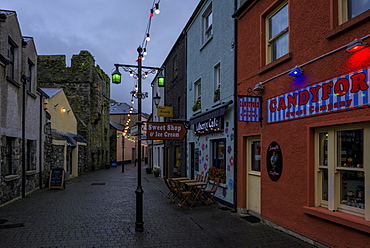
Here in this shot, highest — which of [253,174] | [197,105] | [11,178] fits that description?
[197,105]

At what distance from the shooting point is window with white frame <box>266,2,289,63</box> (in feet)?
23.2

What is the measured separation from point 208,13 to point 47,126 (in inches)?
407

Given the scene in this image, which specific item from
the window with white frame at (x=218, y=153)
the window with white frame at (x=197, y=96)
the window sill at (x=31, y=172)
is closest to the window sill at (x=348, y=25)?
the window with white frame at (x=218, y=153)

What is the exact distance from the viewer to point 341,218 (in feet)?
16.6

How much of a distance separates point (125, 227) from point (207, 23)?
348 inches

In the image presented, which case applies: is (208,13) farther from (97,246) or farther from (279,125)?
(97,246)

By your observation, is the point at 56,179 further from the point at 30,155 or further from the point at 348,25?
the point at 348,25

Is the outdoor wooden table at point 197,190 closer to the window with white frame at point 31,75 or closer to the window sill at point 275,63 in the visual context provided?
the window sill at point 275,63

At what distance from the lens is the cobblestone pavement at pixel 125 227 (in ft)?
20.5

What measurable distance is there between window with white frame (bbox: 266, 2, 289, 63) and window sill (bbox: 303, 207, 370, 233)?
11.7 ft

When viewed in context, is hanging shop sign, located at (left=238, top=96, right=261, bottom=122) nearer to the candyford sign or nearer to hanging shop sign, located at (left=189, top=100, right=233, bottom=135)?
the candyford sign

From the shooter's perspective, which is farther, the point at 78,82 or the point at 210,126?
the point at 78,82

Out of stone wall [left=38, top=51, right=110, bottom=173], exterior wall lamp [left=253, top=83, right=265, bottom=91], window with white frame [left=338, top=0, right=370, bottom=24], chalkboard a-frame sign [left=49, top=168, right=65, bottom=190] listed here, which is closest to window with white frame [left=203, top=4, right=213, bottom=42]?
exterior wall lamp [left=253, top=83, right=265, bottom=91]

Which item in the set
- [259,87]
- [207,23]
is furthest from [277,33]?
[207,23]
